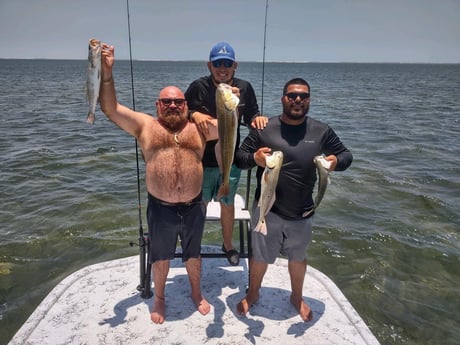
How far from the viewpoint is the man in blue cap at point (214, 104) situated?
4203 mm

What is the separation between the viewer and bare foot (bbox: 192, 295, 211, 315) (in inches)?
158

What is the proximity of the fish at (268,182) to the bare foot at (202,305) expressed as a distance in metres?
1.18

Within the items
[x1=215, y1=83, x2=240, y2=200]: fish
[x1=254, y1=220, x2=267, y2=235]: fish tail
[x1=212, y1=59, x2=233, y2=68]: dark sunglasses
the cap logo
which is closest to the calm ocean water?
[x1=254, y1=220, x2=267, y2=235]: fish tail

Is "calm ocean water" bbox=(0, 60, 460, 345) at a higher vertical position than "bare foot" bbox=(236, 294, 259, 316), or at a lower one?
lower

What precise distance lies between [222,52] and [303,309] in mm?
3039

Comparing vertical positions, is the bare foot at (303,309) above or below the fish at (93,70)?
below

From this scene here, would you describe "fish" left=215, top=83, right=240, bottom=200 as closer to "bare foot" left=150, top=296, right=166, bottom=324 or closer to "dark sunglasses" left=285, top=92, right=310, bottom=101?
"dark sunglasses" left=285, top=92, right=310, bottom=101

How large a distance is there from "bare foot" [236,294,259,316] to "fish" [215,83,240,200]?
1.44 meters

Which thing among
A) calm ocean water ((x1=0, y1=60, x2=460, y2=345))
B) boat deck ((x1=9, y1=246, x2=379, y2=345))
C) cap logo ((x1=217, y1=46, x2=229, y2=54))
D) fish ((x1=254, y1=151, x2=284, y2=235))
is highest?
cap logo ((x1=217, y1=46, x2=229, y2=54))

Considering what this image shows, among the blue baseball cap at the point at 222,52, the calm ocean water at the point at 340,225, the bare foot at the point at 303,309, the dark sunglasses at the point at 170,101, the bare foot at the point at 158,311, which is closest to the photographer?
the dark sunglasses at the point at 170,101

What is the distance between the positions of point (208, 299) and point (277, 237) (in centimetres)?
116

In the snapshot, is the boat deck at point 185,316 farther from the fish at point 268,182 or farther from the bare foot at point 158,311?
the fish at point 268,182

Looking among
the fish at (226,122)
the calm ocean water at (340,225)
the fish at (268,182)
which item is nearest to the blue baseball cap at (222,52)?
the fish at (226,122)

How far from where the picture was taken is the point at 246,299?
4.14m
